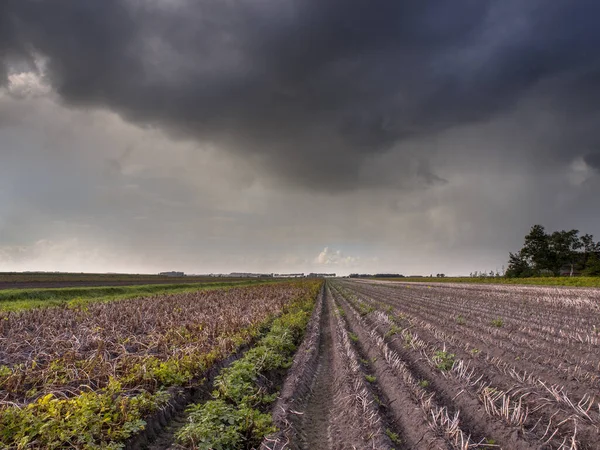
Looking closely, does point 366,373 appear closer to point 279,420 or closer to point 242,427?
point 279,420

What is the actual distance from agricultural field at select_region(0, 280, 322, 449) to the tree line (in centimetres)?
7338

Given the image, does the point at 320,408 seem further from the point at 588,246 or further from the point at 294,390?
the point at 588,246

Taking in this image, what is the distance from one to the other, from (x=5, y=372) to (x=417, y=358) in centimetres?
913

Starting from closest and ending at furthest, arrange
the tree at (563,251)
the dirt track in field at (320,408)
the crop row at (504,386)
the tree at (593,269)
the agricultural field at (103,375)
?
the agricultural field at (103,375), the crop row at (504,386), the dirt track in field at (320,408), the tree at (593,269), the tree at (563,251)

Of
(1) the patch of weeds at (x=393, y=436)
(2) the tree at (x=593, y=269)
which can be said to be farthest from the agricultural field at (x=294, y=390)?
(2) the tree at (x=593, y=269)

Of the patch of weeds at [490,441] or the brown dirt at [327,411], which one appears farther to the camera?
the brown dirt at [327,411]

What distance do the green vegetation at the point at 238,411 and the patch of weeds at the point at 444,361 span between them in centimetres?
382

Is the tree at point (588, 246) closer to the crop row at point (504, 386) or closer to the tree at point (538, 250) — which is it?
the tree at point (538, 250)

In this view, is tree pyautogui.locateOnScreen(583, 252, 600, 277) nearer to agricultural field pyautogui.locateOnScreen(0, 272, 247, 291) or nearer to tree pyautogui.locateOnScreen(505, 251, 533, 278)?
tree pyautogui.locateOnScreen(505, 251, 533, 278)

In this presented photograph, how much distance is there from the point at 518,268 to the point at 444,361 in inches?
2946

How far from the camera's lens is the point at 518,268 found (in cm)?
6994

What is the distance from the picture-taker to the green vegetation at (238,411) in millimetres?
4625

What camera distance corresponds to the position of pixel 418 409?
5684 millimetres

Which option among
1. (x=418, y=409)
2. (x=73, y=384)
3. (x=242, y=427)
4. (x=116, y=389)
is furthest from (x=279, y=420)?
(x=73, y=384)
